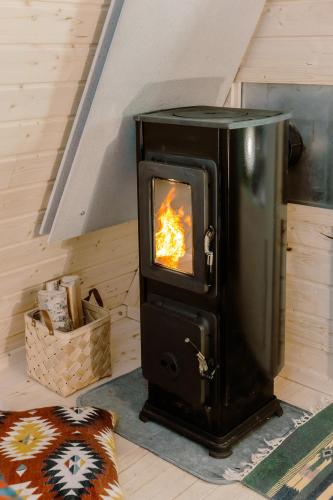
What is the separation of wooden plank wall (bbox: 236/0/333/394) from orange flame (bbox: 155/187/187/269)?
1.85 feet

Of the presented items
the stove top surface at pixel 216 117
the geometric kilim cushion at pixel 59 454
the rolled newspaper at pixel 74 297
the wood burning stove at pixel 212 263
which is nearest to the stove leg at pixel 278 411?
the wood burning stove at pixel 212 263

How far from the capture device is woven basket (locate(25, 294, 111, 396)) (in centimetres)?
252

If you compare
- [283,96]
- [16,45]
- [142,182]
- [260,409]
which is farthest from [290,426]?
[16,45]

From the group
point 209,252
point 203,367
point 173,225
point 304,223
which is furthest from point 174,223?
point 304,223

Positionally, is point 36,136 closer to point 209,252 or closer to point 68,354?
point 209,252

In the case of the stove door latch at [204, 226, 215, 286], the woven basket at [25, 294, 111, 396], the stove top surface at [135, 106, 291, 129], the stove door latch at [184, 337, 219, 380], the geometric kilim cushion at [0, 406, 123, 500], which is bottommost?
the geometric kilim cushion at [0, 406, 123, 500]

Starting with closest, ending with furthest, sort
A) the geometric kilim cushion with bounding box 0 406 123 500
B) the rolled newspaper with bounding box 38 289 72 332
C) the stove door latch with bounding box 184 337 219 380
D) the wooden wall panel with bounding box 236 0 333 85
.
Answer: the geometric kilim cushion with bounding box 0 406 123 500 → the stove door latch with bounding box 184 337 219 380 → the wooden wall panel with bounding box 236 0 333 85 → the rolled newspaper with bounding box 38 289 72 332

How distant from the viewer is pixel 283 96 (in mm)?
2414

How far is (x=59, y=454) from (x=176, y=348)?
19.1 inches

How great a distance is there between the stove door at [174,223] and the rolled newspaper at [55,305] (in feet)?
1.77

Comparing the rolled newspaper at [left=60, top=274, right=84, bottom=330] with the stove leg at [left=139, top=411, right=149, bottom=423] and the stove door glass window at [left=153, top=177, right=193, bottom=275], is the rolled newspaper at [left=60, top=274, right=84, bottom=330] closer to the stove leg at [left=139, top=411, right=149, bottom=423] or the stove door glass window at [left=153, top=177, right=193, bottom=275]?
the stove leg at [left=139, top=411, right=149, bottom=423]

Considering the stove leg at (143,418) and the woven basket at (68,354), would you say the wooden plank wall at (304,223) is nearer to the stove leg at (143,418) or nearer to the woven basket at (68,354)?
the stove leg at (143,418)

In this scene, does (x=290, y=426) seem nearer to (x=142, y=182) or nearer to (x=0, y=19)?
(x=142, y=182)

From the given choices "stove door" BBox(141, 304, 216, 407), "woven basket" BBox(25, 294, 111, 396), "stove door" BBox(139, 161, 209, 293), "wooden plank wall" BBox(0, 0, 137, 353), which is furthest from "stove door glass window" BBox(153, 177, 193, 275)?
"woven basket" BBox(25, 294, 111, 396)
